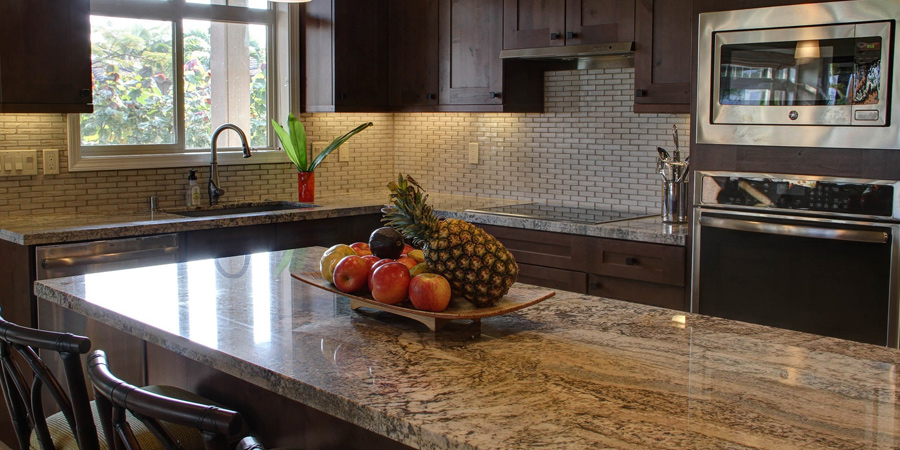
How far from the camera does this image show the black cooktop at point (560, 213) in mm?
4164

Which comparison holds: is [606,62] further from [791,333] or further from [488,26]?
[791,333]

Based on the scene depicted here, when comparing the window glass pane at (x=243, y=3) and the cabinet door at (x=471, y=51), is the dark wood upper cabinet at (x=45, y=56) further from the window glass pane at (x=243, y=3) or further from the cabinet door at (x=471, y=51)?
the cabinet door at (x=471, y=51)

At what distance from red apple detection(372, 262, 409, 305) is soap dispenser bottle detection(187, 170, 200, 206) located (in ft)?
9.14

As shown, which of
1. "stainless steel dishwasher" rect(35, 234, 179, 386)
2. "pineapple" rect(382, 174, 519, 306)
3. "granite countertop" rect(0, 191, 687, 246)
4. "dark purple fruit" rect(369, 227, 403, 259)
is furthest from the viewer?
"granite countertop" rect(0, 191, 687, 246)

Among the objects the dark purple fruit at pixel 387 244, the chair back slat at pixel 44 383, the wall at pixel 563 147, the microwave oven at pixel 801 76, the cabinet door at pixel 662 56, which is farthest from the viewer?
the wall at pixel 563 147

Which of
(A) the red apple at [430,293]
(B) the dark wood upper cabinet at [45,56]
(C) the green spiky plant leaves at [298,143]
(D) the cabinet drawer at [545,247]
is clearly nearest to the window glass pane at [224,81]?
(C) the green spiky plant leaves at [298,143]

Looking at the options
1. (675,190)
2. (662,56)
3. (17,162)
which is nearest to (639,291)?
(675,190)

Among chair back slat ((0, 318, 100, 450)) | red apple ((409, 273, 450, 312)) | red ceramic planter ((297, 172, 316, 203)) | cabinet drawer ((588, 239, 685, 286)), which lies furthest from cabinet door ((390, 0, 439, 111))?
chair back slat ((0, 318, 100, 450))

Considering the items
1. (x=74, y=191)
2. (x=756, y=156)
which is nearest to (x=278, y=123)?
(x=74, y=191)

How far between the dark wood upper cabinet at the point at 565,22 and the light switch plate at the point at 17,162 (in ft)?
7.73

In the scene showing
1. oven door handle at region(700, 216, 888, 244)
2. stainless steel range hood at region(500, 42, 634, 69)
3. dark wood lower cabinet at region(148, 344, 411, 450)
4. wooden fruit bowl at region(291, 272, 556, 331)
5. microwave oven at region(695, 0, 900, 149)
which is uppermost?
stainless steel range hood at region(500, 42, 634, 69)

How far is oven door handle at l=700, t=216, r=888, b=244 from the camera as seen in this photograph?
3064mm

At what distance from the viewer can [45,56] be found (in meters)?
3.80

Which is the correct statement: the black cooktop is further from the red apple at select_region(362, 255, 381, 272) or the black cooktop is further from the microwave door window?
the red apple at select_region(362, 255, 381, 272)
